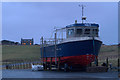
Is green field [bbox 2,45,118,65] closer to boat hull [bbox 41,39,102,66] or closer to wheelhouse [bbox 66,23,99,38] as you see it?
wheelhouse [bbox 66,23,99,38]

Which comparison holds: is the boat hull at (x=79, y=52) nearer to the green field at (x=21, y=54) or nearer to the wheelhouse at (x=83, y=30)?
the wheelhouse at (x=83, y=30)

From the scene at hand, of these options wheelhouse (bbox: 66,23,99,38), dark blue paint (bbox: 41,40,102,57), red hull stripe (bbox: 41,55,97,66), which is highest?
wheelhouse (bbox: 66,23,99,38)

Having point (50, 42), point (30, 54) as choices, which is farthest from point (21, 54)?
point (50, 42)

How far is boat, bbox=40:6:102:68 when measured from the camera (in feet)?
82.8

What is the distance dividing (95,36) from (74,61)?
3.46 metres

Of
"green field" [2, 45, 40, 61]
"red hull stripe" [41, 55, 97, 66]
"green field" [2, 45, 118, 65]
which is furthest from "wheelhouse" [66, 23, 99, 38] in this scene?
"green field" [2, 45, 40, 61]

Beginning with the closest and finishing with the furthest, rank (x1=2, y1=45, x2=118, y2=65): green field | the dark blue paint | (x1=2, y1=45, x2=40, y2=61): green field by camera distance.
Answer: the dark blue paint, (x1=2, y1=45, x2=118, y2=65): green field, (x1=2, y1=45, x2=40, y2=61): green field

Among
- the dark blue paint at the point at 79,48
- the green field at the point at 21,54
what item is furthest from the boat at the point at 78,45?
the green field at the point at 21,54

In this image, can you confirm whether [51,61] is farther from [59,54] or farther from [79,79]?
[79,79]

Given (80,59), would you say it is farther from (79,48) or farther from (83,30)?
(83,30)

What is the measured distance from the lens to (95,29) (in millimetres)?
27125

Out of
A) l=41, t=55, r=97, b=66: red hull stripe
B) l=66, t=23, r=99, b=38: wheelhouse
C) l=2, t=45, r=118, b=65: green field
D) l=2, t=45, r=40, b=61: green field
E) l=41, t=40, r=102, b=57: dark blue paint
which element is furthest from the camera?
l=2, t=45, r=40, b=61: green field

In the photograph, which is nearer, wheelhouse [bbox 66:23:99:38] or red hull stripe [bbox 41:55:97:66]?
red hull stripe [bbox 41:55:97:66]

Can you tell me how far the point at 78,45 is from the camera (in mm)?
25344
